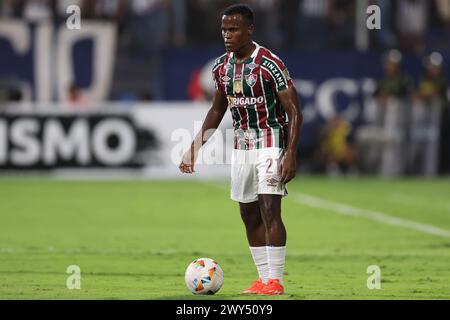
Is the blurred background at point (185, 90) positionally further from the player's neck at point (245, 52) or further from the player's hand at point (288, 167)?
the player's hand at point (288, 167)

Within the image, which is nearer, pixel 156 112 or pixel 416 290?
pixel 416 290

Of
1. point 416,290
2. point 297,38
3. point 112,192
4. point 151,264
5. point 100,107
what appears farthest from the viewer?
point 297,38

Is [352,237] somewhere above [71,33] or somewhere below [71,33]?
below

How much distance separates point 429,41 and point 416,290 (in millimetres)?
19978

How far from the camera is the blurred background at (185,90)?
25000 mm

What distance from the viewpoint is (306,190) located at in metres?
22.8

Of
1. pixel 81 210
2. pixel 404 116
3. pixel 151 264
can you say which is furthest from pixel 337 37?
pixel 151 264

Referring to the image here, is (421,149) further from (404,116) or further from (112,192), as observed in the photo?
(112,192)

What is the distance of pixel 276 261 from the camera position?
9711 millimetres

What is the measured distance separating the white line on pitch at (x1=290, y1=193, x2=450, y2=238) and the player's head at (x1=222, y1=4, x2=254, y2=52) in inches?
243

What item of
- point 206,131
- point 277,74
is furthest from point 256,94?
point 206,131

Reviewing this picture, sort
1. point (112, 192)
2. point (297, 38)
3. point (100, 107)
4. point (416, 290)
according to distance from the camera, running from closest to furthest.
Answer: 1. point (416, 290)
2. point (112, 192)
3. point (100, 107)
4. point (297, 38)

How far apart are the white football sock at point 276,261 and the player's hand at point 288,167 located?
551mm

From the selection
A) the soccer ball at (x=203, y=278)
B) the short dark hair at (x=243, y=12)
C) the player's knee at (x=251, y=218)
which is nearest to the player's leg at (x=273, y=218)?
the player's knee at (x=251, y=218)
